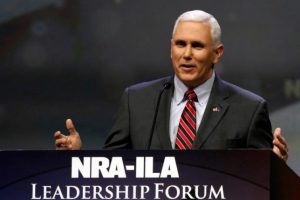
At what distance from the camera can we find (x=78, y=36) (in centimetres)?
501

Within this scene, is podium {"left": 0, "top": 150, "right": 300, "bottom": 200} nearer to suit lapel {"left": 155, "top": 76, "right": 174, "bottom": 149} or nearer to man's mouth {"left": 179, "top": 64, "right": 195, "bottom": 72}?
suit lapel {"left": 155, "top": 76, "right": 174, "bottom": 149}

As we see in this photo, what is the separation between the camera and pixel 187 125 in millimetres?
3076

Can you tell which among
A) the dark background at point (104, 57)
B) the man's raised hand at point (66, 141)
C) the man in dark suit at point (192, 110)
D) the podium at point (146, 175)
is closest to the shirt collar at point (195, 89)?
the man in dark suit at point (192, 110)

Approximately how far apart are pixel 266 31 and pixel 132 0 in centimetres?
76

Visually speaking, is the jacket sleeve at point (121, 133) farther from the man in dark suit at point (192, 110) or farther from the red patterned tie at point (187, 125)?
the red patterned tie at point (187, 125)

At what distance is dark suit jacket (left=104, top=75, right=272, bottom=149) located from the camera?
3.03m

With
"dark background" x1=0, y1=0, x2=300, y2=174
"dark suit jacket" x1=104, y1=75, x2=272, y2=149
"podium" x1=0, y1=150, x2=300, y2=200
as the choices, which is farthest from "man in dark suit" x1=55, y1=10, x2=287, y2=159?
"dark background" x1=0, y1=0, x2=300, y2=174

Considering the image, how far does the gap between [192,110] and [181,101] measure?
2.5 inches

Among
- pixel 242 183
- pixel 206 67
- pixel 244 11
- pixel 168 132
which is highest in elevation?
pixel 244 11

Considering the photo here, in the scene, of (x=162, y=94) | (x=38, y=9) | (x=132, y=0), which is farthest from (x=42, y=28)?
(x=162, y=94)

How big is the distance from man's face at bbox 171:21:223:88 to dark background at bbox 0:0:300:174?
173cm

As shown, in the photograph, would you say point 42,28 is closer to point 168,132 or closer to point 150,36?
point 150,36

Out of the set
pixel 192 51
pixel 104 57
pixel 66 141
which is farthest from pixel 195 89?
Answer: pixel 104 57

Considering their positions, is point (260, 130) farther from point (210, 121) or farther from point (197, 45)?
point (197, 45)
